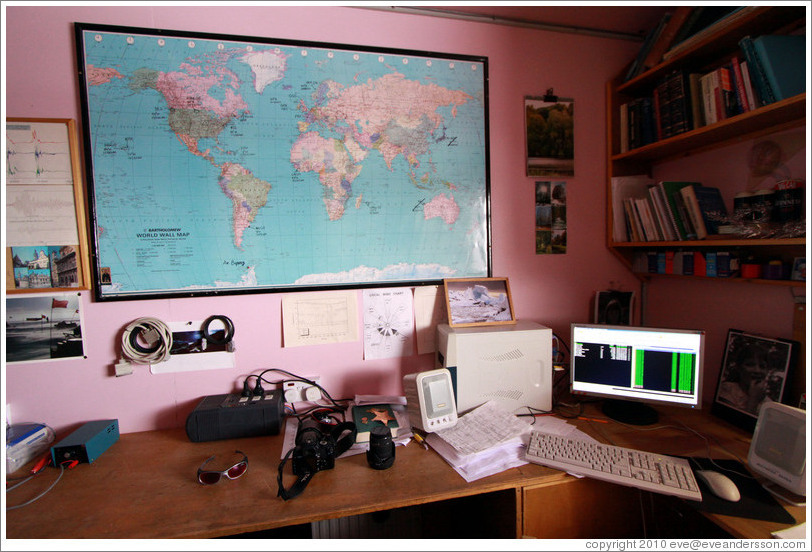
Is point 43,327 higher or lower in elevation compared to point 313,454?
higher

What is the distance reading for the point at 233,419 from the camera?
1396 mm

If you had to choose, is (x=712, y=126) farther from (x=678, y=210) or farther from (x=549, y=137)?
(x=549, y=137)

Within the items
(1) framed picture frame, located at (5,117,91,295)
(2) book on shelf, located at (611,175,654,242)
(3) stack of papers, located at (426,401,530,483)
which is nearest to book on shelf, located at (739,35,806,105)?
(2) book on shelf, located at (611,175,654,242)

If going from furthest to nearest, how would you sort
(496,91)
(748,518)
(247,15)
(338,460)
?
(496,91) → (247,15) → (338,460) → (748,518)

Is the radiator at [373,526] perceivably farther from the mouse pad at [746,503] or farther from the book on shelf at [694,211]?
the book on shelf at [694,211]

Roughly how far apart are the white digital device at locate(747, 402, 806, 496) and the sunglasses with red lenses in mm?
1626

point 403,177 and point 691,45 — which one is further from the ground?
point 691,45

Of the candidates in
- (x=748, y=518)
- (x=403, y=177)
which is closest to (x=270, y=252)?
(x=403, y=177)

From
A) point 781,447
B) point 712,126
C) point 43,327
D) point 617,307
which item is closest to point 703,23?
point 712,126

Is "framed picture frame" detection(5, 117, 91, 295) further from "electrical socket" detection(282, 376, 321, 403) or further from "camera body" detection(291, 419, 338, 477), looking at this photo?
"camera body" detection(291, 419, 338, 477)

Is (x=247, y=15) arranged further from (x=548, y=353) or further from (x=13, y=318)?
(x=548, y=353)

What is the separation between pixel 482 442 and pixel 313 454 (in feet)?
1.92

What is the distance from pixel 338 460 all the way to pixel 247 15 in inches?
70.8

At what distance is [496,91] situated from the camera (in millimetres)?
1738
